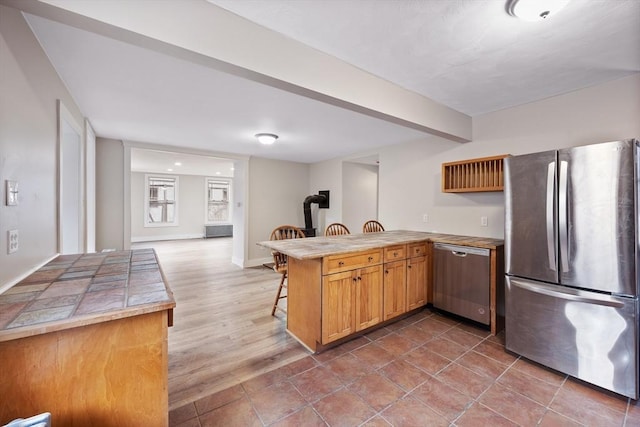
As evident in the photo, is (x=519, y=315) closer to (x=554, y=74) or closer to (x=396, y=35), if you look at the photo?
(x=554, y=74)

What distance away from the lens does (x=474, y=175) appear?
3139 mm

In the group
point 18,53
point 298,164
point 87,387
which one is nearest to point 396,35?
point 18,53

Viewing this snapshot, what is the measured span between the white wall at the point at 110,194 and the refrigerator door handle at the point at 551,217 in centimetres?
535

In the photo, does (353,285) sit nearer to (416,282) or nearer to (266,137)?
(416,282)

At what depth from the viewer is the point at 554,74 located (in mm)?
2180

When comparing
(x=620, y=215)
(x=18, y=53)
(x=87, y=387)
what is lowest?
(x=87, y=387)

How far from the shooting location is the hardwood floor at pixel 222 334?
1.94 m

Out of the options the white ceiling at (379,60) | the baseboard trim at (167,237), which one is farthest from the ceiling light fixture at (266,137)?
the baseboard trim at (167,237)

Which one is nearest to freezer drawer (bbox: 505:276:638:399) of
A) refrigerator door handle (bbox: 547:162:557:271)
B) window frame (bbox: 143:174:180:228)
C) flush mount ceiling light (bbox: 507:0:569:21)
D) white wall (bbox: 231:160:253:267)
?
refrigerator door handle (bbox: 547:162:557:271)

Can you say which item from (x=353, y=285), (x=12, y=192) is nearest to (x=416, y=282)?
(x=353, y=285)

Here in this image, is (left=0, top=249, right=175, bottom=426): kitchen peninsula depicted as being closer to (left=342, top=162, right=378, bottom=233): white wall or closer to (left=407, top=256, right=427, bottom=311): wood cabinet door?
(left=407, top=256, right=427, bottom=311): wood cabinet door

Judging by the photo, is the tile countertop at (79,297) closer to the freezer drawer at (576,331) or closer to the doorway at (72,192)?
the doorway at (72,192)

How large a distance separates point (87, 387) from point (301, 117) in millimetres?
2842

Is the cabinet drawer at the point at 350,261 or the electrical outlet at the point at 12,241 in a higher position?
the electrical outlet at the point at 12,241
